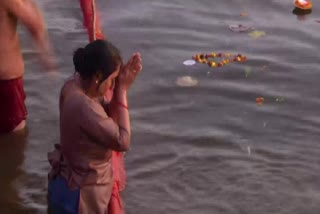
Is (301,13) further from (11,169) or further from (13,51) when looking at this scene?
(11,169)

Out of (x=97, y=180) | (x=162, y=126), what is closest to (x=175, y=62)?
(x=162, y=126)

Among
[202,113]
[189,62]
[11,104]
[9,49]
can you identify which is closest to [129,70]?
[9,49]

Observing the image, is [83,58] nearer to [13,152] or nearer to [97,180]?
[97,180]

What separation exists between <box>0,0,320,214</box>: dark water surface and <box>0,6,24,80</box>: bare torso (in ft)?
2.07

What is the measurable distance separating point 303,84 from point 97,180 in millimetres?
3220

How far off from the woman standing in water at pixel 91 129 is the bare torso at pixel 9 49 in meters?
1.40

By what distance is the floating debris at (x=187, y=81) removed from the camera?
6500 millimetres

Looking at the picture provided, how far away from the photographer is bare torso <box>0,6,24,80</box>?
505cm

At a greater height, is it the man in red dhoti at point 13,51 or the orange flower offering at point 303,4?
the man in red dhoti at point 13,51

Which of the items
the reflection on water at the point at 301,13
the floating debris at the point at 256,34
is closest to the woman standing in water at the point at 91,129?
the floating debris at the point at 256,34

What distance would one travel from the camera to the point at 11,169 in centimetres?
530

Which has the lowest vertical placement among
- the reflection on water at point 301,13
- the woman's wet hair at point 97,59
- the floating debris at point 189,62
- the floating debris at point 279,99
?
the floating debris at point 279,99

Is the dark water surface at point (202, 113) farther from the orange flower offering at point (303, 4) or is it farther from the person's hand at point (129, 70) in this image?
the person's hand at point (129, 70)

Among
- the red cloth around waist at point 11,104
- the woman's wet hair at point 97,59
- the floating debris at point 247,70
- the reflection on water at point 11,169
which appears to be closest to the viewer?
the woman's wet hair at point 97,59
